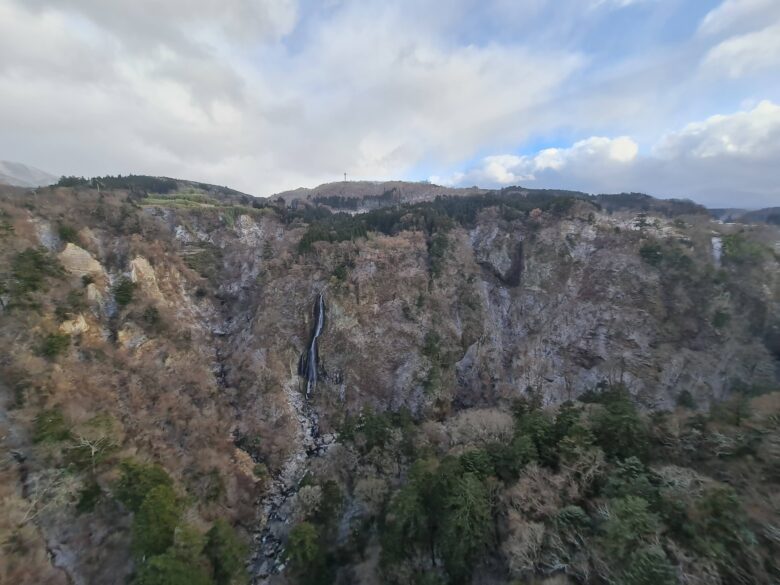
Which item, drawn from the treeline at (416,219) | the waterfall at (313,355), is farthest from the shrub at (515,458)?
the treeline at (416,219)

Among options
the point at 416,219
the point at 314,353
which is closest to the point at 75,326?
the point at 314,353

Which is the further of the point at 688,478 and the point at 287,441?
the point at 287,441

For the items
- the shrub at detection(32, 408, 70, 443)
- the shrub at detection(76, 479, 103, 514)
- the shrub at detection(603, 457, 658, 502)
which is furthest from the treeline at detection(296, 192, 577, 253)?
the shrub at detection(603, 457, 658, 502)

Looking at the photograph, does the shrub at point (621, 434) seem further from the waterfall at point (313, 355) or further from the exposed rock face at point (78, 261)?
the exposed rock face at point (78, 261)

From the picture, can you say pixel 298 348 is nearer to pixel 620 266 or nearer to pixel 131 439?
pixel 131 439

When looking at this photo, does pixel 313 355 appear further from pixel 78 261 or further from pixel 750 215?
pixel 750 215

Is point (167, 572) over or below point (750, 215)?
below

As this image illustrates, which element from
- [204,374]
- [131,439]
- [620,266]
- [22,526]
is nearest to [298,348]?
[204,374]
